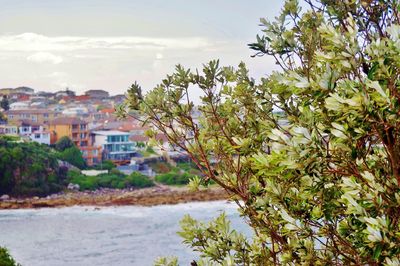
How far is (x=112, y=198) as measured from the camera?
127 ft

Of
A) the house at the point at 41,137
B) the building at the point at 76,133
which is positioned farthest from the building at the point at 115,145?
the house at the point at 41,137

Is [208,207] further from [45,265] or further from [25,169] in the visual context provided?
[45,265]

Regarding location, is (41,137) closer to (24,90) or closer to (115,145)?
(115,145)

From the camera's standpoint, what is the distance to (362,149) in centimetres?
220

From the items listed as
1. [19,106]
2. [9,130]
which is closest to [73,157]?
[9,130]

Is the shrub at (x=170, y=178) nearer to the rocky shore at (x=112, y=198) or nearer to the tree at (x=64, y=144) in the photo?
the rocky shore at (x=112, y=198)

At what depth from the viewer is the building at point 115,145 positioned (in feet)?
156

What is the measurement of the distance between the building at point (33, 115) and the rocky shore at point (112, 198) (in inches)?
483

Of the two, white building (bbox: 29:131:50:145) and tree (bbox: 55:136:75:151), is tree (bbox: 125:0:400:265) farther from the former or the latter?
white building (bbox: 29:131:50:145)

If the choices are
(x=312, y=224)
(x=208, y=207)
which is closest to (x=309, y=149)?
(x=312, y=224)

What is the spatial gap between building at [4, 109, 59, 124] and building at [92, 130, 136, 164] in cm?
463

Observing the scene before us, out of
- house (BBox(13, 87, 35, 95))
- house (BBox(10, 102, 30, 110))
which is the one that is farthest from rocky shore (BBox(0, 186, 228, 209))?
house (BBox(13, 87, 35, 95))

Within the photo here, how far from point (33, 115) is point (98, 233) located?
26.3 m

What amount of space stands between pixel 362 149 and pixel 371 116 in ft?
0.98
